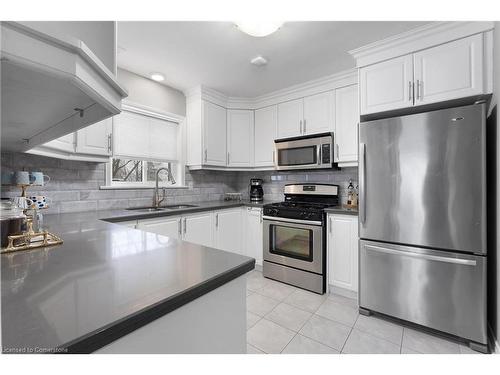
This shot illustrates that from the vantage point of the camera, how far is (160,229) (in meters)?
2.33

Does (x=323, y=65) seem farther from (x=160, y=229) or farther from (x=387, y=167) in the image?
(x=160, y=229)

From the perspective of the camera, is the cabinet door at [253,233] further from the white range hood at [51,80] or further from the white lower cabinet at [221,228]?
the white range hood at [51,80]

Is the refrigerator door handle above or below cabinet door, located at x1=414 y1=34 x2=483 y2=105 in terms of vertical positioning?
below

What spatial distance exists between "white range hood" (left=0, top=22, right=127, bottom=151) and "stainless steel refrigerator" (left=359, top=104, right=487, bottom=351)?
2.00m

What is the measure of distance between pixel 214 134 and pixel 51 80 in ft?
9.55

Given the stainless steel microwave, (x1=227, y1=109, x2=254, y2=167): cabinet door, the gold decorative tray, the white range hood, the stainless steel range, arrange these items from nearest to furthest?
the white range hood, the gold decorative tray, the stainless steel range, the stainless steel microwave, (x1=227, y1=109, x2=254, y2=167): cabinet door

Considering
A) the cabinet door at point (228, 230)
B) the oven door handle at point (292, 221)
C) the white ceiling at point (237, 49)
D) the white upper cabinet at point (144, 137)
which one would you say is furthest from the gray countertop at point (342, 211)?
the white upper cabinet at point (144, 137)

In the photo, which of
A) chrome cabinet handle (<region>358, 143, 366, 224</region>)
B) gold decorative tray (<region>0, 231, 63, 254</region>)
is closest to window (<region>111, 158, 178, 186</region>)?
gold decorative tray (<region>0, 231, 63, 254</region>)

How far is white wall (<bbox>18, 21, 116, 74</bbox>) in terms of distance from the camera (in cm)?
46

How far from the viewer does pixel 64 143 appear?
6.31ft

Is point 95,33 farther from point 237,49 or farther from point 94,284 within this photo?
point 237,49

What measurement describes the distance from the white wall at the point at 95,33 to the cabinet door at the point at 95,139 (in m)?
1.78

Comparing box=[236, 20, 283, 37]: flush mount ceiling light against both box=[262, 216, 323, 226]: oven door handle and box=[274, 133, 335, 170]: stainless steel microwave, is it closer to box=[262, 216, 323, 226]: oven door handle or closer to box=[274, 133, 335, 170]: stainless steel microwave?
box=[274, 133, 335, 170]: stainless steel microwave

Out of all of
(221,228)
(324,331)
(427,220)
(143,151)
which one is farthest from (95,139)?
(427,220)
